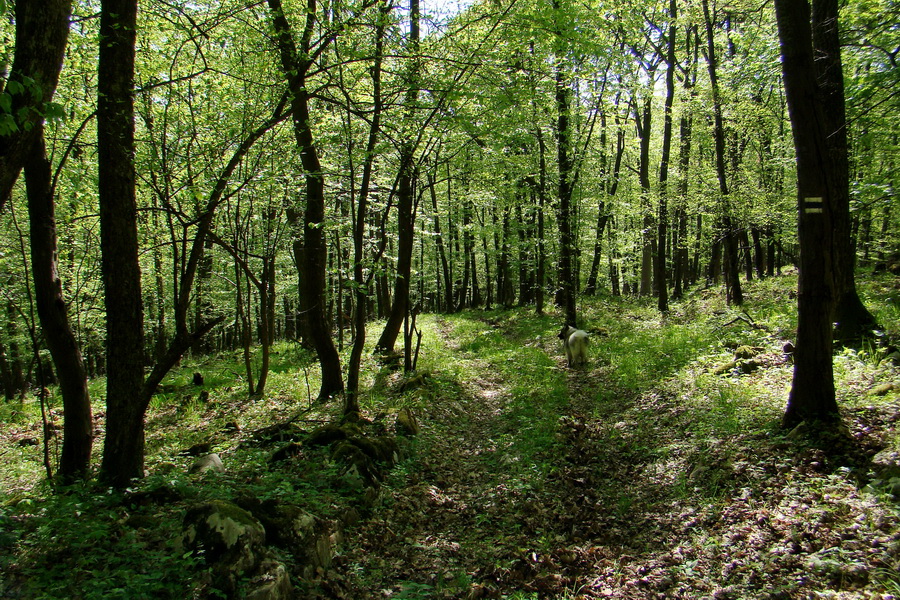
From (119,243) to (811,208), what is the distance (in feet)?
26.4

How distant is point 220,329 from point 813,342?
3338 centimetres

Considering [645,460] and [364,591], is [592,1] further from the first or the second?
[364,591]

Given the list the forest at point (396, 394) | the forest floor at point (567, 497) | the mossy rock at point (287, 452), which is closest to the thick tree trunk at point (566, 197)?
the forest at point (396, 394)

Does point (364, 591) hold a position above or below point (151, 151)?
below

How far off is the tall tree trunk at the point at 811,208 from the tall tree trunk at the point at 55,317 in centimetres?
913

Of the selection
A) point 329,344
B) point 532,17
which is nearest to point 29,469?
point 329,344

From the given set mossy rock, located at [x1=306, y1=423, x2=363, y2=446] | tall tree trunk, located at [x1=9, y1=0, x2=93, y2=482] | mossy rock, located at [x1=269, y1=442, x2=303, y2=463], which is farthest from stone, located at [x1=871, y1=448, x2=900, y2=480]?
tall tree trunk, located at [x1=9, y1=0, x2=93, y2=482]

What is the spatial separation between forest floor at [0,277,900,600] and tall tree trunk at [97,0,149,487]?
0.71m

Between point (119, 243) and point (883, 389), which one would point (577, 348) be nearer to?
point (883, 389)

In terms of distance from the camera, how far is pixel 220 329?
32.0m

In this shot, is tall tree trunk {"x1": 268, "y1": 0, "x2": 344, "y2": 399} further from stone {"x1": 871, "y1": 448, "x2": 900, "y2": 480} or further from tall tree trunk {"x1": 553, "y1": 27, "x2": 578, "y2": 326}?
tall tree trunk {"x1": 553, "y1": 27, "x2": 578, "y2": 326}

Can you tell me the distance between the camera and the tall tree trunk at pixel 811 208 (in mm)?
5367

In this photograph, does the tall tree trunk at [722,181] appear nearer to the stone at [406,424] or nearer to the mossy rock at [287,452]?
the stone at [406,424]

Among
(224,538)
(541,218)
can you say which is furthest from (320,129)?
(541,218)
